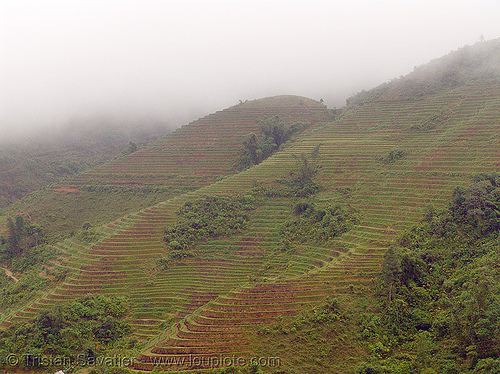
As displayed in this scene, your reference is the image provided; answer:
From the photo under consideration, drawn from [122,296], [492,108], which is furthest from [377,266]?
[492,108]

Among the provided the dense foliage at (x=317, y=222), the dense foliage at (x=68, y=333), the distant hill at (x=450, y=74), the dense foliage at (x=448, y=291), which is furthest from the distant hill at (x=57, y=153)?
the dense foliage at (x=448, y=291)

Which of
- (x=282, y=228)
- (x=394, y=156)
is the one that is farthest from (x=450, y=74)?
(x=282, y=228)

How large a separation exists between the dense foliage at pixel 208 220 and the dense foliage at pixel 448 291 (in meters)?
13.3

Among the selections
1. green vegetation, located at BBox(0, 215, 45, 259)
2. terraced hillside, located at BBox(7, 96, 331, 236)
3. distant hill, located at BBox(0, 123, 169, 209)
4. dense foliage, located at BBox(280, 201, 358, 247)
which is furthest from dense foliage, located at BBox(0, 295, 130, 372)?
distant hill, located at BBox(0, 123, 169, 209)

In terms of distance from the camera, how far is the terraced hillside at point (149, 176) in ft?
150

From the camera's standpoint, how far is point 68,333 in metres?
21.1

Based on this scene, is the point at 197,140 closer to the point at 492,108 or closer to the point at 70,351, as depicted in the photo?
the point at 492,108

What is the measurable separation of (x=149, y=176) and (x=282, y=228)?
2475cm

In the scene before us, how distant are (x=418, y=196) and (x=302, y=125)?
28660 mm

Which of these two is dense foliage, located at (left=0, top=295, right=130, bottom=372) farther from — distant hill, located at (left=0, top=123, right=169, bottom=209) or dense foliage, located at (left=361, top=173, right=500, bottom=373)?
distant hill, located at (left=0, top=123, right=169, bottom=209)

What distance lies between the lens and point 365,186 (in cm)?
3400

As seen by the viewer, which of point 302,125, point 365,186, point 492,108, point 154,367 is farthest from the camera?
point 302,125

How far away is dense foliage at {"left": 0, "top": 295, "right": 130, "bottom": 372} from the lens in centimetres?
2006

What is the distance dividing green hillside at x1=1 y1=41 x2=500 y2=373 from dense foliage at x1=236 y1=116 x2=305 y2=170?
8.43 feet
